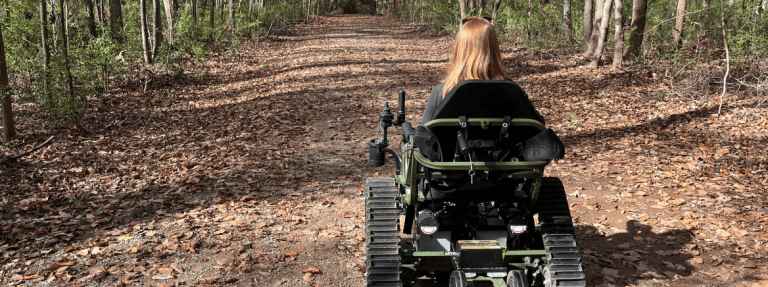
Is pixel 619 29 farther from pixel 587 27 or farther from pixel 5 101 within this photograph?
pixel 5 101

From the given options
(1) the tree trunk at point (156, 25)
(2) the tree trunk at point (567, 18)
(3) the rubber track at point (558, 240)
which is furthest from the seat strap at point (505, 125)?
(2) the tree trunk at point (567, 18)

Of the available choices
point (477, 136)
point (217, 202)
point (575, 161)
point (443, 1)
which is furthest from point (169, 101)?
point (443, 1)

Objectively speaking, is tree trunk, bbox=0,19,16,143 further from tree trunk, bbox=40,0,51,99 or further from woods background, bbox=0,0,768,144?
tree trunk, bbox=40,0,51,99

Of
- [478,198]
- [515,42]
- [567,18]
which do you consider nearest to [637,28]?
[567,18]

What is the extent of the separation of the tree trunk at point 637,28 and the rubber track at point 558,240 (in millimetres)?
10283

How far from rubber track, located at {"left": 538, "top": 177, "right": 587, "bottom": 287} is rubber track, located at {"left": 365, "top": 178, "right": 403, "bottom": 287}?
0.93m

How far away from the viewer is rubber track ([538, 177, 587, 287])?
309cm

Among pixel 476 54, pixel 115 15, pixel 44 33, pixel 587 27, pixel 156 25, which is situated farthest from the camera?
pixel 115 15

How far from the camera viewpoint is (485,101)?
116 inches

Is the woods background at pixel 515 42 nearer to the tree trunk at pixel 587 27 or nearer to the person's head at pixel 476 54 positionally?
the tree trunk at pixel 587 27

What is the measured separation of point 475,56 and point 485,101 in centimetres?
34

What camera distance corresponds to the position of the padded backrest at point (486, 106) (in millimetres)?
2914

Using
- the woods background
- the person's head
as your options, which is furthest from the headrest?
the woods background

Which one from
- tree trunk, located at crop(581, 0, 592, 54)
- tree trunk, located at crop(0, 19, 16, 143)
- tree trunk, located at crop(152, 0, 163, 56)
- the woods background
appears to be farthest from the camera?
tree trunk, located at crop(581, 0, 592, 54)
